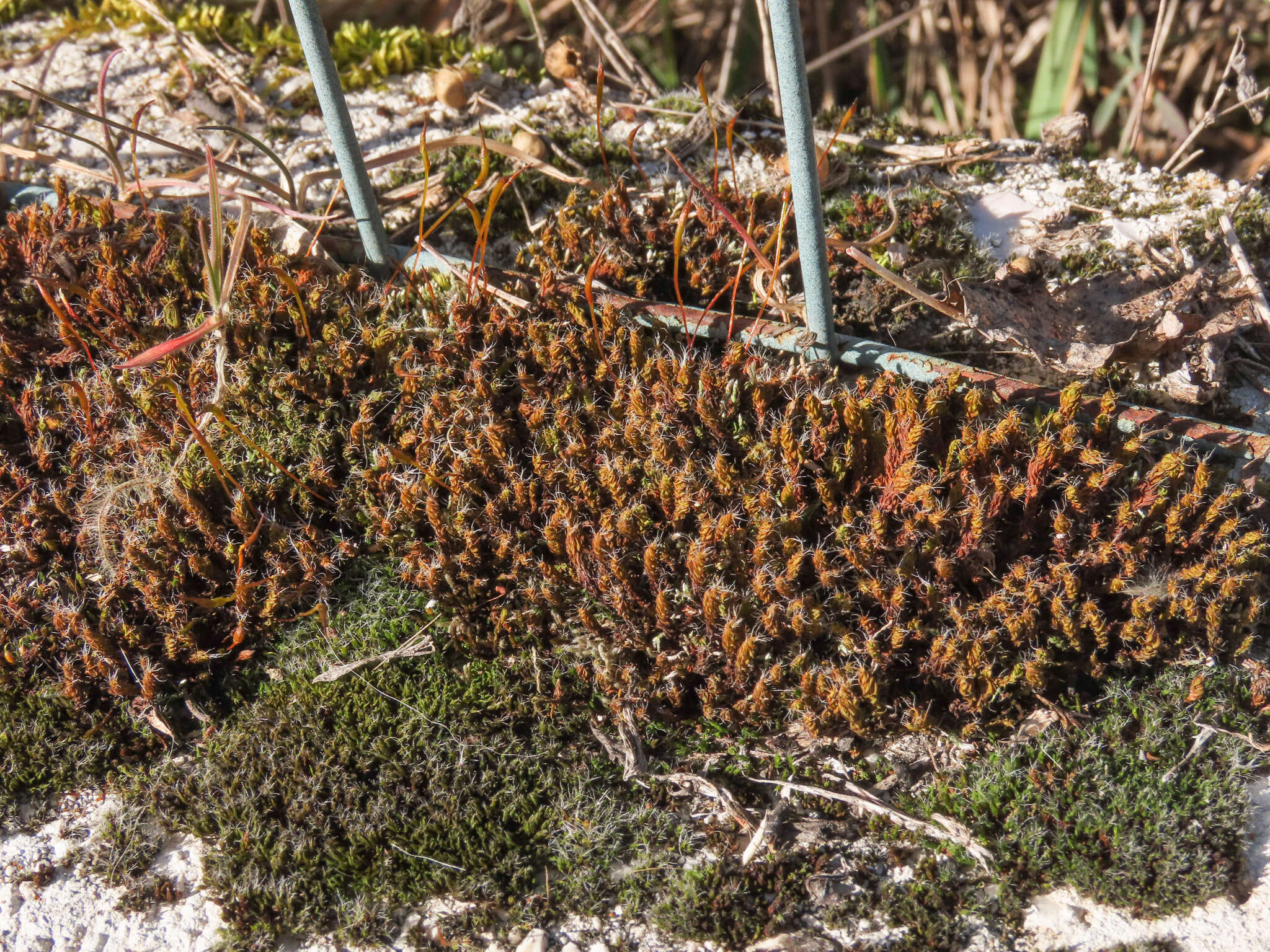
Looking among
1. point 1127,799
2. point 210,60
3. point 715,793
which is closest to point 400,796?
point 715,793

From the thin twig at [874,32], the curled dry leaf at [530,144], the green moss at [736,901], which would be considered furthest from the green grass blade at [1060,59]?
the green moss at [736,901]

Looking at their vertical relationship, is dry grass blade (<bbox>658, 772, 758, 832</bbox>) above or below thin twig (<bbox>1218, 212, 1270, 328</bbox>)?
below

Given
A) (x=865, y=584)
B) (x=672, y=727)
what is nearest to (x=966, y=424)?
(x=865, y=584)

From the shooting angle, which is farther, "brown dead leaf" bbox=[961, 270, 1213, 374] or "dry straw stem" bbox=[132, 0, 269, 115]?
"dry straw stem" bbox=[132, 0, 269, 115]

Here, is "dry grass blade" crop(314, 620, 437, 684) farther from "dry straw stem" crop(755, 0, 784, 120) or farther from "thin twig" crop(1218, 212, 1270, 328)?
"thin twig" crop(1218, 212, 1270, 328)

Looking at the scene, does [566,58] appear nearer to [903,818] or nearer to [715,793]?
[715,793]

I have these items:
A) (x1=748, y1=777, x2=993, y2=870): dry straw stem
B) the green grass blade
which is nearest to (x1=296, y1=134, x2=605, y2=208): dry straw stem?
(x1=748, y1=777, x2=993, y2=870): dry straw stem
